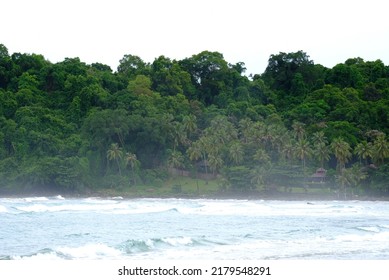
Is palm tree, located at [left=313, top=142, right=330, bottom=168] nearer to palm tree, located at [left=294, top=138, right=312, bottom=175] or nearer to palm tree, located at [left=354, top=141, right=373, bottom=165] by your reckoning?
palm tree, located at [left=294, top=138, right=312, bottom=175]

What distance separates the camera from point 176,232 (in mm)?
37188

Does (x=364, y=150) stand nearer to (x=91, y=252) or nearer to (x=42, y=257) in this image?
(x=91, y=252)

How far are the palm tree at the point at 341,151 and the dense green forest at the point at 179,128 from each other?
0.11m

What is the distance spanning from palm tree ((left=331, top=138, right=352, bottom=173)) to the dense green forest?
105 millimetres

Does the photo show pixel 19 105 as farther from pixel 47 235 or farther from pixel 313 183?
pixel 47 235

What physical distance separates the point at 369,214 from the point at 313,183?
871 inches

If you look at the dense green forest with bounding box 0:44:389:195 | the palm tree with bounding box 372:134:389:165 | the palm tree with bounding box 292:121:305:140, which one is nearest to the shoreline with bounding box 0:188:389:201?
the dense green forest with bounding box 0:44:389:195

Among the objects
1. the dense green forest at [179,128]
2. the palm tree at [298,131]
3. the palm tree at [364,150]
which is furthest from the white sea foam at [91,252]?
the palm tree at [298,131]

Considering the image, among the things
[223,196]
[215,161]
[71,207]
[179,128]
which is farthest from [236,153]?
[71,207]

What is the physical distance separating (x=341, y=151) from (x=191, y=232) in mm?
38565

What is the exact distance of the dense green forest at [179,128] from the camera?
71.8 meters

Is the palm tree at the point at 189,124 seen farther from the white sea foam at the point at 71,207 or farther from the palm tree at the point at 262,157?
the white sea foam at the point at 71,207

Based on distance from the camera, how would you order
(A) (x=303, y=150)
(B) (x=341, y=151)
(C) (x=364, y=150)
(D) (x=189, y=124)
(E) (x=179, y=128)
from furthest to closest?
(D) (x=189, y=124) → (E) (x=179, y=128) → (C) (x=364, y=150) → (A) (x=303, y=150) → (B) (x=341, y=151)

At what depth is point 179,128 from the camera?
8050cm
